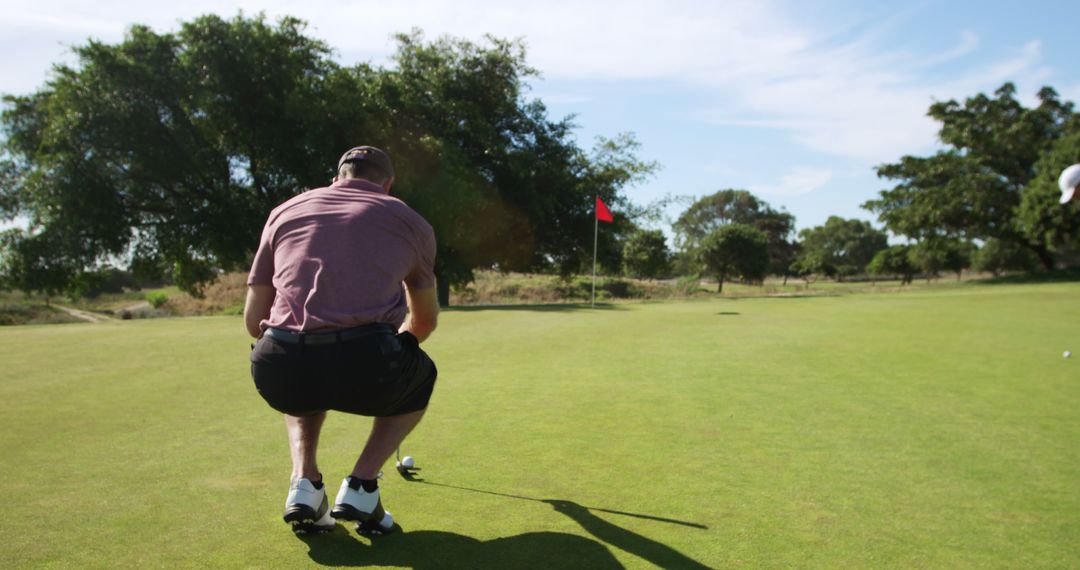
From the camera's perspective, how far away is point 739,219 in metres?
109

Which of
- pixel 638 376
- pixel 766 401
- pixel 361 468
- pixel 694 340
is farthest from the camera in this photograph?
pixel 694 340

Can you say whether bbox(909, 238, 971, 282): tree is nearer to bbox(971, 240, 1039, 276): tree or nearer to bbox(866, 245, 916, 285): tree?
bbox(866, 245, 916, 285): tree

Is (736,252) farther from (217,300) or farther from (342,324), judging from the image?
(342,324)

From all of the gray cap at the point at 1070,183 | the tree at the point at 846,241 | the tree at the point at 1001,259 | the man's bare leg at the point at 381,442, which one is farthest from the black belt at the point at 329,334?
the tree at the point at 846,241

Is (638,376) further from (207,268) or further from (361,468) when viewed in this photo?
(207,268)

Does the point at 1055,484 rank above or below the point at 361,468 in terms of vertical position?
below

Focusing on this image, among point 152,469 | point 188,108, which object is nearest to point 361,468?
point 152,469

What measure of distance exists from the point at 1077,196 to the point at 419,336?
232 inches

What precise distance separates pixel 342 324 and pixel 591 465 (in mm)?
2097

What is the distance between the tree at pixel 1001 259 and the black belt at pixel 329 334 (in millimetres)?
71434

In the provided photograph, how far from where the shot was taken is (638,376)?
8141 millimetres

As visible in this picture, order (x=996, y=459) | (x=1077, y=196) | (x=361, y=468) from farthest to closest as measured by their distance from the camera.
A: (x=1077, y=196) → (x=996, y=459) → (x=361, y=468)

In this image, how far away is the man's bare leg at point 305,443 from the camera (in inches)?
127

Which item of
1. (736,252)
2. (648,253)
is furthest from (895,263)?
(648,253)
